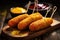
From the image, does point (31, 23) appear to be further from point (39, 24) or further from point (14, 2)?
point (14, 2)

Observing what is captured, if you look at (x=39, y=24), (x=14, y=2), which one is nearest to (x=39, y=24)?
(x=39, y=24)

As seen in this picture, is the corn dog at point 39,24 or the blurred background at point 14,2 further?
the blurred background at point 14,2

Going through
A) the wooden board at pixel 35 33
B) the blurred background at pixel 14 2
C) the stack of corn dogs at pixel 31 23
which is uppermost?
the stack of corn dogs at pixel 31 23

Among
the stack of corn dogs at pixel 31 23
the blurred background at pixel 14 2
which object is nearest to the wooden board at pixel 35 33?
the stack of corn dogs at pixel 31 23

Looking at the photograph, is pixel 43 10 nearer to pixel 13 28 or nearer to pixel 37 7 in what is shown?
pixel 37 7

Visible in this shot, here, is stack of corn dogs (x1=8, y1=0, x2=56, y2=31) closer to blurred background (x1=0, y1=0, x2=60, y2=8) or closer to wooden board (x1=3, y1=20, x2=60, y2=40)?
wooden board (x1=3, y1=20, x2=60, y2=40)

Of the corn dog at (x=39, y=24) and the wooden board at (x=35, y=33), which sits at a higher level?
the corn dog at (x=39, y=24)

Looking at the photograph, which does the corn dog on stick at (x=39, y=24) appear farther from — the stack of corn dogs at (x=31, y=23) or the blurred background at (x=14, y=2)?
the blurred background at (x=14, y=2)

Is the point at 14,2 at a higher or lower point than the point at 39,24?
lower

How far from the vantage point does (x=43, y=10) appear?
146cm

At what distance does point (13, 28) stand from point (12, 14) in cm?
23

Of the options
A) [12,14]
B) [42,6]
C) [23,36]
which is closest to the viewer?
[23,36]

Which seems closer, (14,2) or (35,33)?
(35,33)

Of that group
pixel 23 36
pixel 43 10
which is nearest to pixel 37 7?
pixel 43 10
